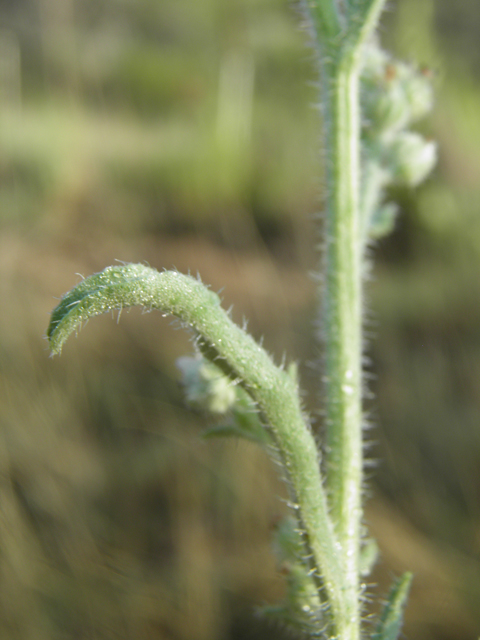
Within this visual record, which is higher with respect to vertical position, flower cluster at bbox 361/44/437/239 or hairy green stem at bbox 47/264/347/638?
flower cluster at bbox 361/44/437/239

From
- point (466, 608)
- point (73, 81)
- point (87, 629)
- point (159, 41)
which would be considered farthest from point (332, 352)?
point (159, 41)

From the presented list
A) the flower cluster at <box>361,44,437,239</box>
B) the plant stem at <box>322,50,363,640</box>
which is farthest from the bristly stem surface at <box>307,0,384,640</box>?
the flower cluster at <box>361,44,437,239</box>

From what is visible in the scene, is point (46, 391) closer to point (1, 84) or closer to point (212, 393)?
point (212, 393)

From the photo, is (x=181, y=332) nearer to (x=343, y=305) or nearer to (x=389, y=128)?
(x=389, y=128)

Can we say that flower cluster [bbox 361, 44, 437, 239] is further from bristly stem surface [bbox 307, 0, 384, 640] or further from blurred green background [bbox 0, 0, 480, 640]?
blurred green background [bbox 0, 0, 480, 640]

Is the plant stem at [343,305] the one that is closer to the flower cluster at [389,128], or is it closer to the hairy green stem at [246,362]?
the hairy green stem at [246,362]

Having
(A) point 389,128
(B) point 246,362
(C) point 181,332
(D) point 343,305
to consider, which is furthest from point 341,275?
(C) point 181,332

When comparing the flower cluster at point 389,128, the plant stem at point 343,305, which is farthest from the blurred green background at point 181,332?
the flower cluster at point 389,128

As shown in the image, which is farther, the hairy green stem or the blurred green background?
the blurred green background
